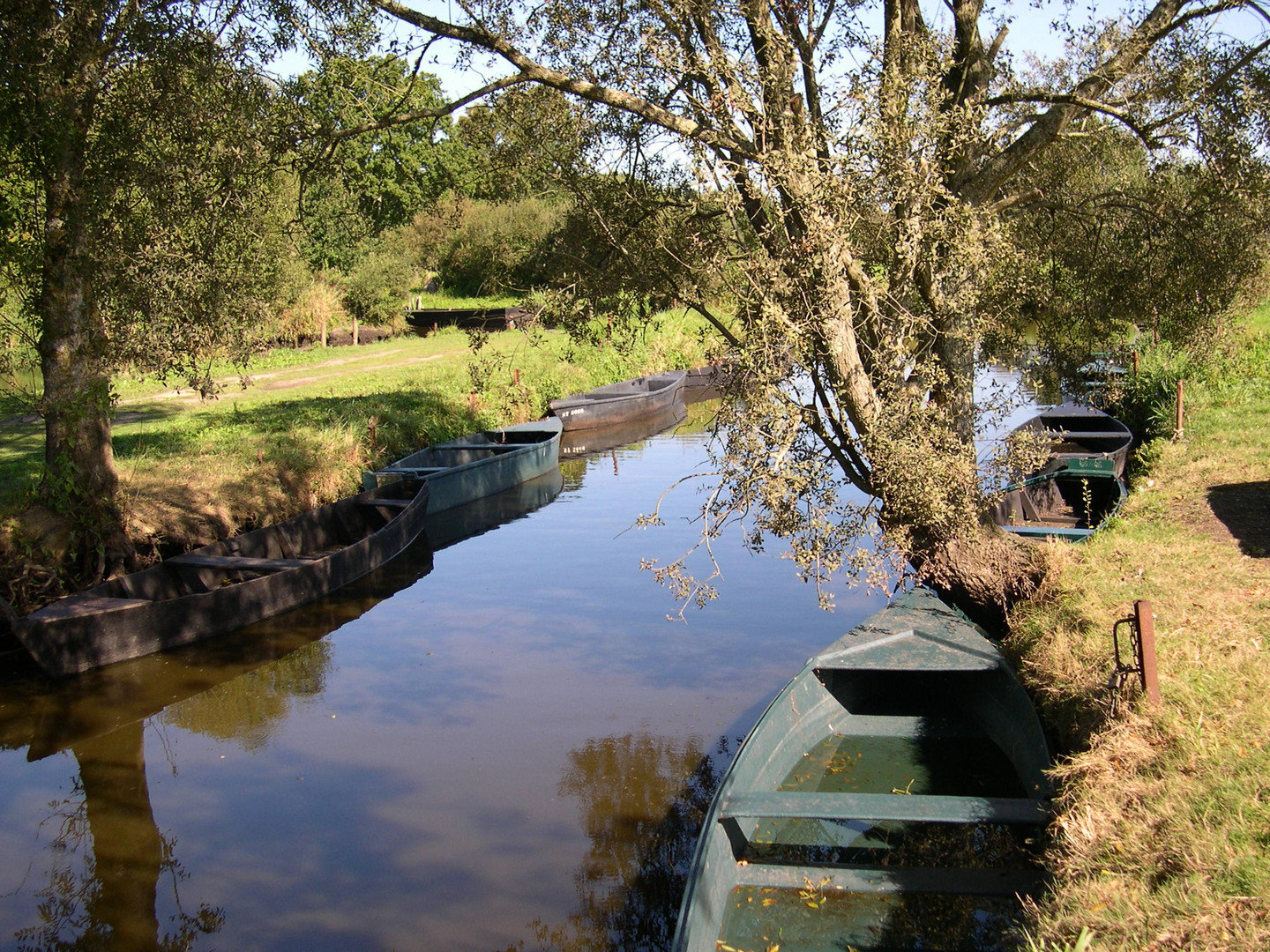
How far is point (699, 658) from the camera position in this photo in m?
10.4

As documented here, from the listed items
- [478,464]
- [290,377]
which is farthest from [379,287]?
[478,464]

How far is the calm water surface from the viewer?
6.42m

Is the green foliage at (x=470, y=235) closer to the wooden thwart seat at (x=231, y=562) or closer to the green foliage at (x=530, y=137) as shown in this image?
the wooden thwart seat at (x=231, y=562)

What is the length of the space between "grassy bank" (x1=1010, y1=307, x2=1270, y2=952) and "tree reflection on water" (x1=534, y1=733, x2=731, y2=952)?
8.29 feet

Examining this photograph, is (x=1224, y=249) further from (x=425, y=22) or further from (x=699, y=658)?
(x=425, y=22)

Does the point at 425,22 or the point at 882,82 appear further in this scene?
the point at 425,22

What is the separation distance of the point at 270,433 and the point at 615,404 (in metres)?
10.2

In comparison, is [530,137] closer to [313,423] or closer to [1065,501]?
[1065,501]

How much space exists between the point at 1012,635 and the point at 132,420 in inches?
661

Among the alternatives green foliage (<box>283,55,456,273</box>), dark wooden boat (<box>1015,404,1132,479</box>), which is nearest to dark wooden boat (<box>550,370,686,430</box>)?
dark wooden boat (<box>1015,404,1132,479</box>)

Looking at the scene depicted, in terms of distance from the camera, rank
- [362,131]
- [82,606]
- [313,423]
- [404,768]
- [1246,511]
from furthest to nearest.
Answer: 1. [313,423]
2. [82,606]
3. [1246,511]
4. [404,768]
5. [362,131]

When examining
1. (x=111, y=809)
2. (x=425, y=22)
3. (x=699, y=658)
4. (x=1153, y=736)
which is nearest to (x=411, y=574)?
(x=699, y=658)

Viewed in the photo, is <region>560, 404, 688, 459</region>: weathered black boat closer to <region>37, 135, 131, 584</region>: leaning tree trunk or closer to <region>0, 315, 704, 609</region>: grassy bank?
<region>0, 315, 704, 609</region>: grassy bank

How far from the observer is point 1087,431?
16.6m
